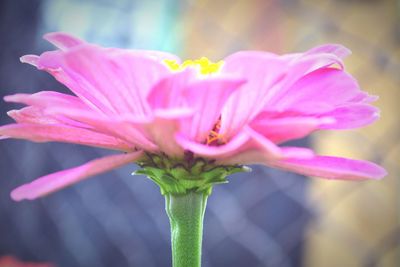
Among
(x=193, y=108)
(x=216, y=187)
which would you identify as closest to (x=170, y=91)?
(x=193, y=108)

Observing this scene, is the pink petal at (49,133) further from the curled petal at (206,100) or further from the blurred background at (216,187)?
the blurred background at (216,187)

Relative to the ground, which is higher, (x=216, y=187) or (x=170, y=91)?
(x=216, y=187)

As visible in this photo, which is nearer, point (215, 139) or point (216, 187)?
point (215, 139)

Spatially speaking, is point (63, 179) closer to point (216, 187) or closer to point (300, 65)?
point (300, 65)

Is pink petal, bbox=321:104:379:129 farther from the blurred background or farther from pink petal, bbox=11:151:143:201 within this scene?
the blurred background

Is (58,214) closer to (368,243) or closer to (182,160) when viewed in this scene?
(368,243)

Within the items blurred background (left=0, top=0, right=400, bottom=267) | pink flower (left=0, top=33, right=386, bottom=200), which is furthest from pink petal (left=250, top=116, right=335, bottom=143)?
blurred background (left=0, top=0, right=400, bottom=267)

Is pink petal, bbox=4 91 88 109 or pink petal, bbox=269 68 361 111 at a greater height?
pink petal, bbox=269 68 361 111
